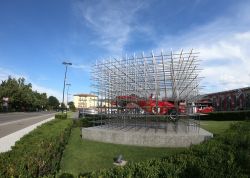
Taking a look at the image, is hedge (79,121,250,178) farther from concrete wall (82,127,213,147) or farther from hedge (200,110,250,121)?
hedge (200,110,250,121)

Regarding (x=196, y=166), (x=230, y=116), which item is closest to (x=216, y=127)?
(x=196, y=166)

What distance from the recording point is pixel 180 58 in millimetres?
12180

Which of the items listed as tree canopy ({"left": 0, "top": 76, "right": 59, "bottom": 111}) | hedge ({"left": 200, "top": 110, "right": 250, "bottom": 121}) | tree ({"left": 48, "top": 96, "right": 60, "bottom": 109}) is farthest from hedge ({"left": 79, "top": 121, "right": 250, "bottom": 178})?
tree ({"left": 48, "top": 96, "right": 60, "bottom": 109})

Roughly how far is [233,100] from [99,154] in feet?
229

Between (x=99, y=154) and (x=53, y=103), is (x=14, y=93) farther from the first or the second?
(x=53, y=103)

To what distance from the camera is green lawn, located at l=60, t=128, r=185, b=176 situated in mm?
9059

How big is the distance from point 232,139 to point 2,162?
4.69m

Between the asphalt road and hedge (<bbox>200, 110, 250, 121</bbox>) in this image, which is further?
hedge (<bbox>200, 110, 250, 121</bbox>)

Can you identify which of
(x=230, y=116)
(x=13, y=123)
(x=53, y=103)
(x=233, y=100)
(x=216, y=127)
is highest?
(x=53, y=103)

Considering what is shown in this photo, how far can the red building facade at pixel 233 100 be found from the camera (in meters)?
65.9

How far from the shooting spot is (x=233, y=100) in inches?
2970

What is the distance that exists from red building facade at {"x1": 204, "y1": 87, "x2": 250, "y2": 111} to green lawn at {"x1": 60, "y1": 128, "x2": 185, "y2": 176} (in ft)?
163

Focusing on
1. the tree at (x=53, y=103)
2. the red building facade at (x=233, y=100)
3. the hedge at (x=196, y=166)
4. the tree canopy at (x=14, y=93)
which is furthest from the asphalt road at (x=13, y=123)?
the tree at (x=53, y=103)

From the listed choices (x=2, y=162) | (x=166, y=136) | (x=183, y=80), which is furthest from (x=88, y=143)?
(x=2, y=162)
